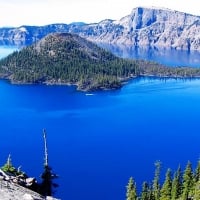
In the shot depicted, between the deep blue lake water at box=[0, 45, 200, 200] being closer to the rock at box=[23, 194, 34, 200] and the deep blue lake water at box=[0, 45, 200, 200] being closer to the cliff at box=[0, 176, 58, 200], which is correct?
the cliff at box=[0, 176, 58, 200]

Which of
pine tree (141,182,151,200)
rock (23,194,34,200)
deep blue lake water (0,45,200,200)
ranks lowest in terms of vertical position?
deep blue lake water (0,45,200,200)

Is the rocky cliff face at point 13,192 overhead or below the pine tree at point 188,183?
overhead

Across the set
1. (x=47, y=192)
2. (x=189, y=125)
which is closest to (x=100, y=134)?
(x=189, y=125)

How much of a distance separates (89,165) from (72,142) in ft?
85.2

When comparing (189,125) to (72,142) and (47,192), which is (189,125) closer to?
(72,142)

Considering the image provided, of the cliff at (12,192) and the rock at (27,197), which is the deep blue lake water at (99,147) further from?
the rock at (27,197)

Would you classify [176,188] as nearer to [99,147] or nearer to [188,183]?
[188,183]

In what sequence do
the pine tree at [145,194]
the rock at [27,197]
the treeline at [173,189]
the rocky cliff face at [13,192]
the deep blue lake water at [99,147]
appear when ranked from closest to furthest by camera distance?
the rocky cliff face at [13,192] → the rock at [27,197] → the pine tree at [145,194] → the treeline at [173,189] → the deep blue lake water at [99,147]

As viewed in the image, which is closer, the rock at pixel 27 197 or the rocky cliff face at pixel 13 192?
the rocky cliff face at pixel 13 192

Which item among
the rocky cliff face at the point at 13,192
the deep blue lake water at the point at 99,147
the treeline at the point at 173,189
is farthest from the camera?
the deep blue lake water at the point at 99,147

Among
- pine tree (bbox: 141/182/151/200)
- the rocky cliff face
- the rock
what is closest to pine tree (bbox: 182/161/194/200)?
pine tree (bbox: 141/182/151/200)

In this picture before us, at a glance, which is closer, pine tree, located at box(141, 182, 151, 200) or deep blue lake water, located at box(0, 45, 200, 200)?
pine tree, located at box(141, 182, 151, 200)

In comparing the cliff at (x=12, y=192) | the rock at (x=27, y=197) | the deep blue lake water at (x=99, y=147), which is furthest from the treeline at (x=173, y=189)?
the rock at (x=27, y=197)

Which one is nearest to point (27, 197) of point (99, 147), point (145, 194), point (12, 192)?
point (12, 192)
